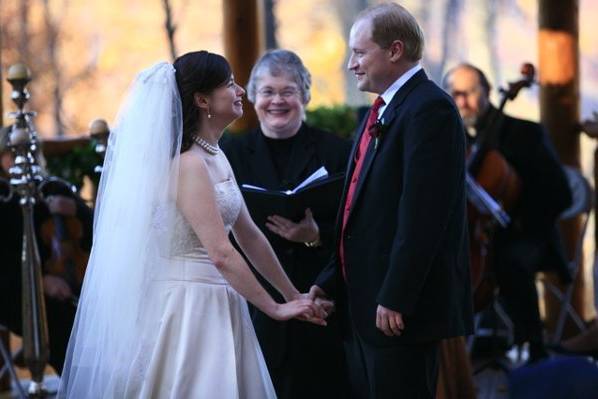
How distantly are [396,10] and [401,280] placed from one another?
35.6 inches

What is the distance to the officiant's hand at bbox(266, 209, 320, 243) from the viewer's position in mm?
4637

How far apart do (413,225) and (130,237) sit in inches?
38.3

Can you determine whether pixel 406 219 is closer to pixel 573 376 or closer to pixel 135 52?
pixel 573 376

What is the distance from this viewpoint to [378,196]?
384 centimetres

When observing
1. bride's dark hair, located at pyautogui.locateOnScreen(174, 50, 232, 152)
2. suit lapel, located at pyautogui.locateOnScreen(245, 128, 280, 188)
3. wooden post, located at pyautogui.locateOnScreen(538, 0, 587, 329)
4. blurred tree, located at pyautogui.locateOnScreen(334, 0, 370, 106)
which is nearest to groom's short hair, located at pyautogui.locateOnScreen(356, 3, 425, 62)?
bride's dark hair, located at pyautogui.locateOnScreen(174, 50, 232, 152)

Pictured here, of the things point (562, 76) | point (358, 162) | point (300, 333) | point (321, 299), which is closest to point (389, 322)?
point (321, 299)

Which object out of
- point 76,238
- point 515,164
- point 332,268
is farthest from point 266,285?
point 515,164

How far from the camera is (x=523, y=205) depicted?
674cm

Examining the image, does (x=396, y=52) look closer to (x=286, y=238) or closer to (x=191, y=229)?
(x=191, y=229)

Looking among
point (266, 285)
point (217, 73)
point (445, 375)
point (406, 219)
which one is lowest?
point (445, 375)

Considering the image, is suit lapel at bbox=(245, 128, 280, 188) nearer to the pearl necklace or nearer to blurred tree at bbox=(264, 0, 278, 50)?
the pearl necklace

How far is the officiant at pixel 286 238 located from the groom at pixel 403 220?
77 centimetres

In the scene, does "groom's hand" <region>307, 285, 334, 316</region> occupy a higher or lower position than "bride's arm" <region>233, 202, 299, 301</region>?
lower

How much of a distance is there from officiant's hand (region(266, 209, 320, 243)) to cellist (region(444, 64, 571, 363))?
85.7 inches
